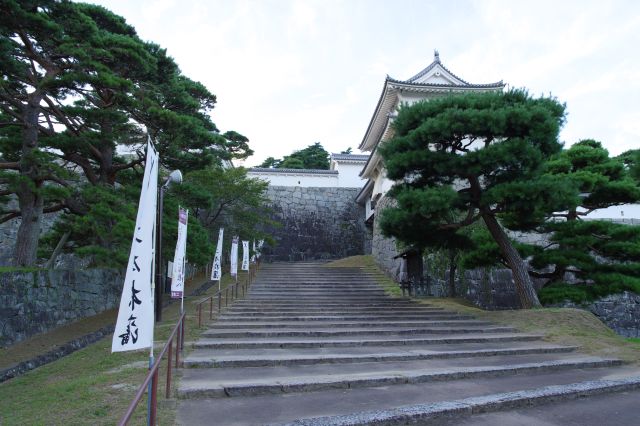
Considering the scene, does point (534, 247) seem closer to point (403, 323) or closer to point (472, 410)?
point (403, 323)

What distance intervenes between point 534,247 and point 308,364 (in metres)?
7.18

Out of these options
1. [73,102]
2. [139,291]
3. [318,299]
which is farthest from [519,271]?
[73,102]

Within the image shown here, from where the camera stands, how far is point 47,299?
8750 millimetres

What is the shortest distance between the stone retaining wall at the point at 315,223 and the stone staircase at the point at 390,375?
15.3 m

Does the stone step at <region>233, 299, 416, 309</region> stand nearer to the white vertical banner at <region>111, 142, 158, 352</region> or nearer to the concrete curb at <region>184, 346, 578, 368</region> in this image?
the concrete curb at <region>184, 346, 578, 368</region>

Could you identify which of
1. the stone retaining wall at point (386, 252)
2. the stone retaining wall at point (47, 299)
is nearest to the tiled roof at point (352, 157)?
the stone retaining wall at point (386, 252)

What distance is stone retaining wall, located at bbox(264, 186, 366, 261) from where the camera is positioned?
79.2ft

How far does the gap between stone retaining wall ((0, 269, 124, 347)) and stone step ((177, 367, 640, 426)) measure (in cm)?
617

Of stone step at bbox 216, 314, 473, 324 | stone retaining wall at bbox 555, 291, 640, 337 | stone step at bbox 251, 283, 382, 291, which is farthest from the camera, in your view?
stone step at bbox 251, 283, 382, 291

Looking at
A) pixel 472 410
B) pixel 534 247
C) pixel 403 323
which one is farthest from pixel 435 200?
pixel 472 410

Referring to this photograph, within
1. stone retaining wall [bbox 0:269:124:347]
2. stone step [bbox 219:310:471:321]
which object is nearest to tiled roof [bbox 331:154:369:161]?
stone retaining wall [bbox 0:269:124:347]

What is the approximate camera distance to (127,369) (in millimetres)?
4703

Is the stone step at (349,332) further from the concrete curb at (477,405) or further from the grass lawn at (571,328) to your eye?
the concrete curb at (477,405)

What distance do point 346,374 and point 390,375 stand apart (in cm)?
48
